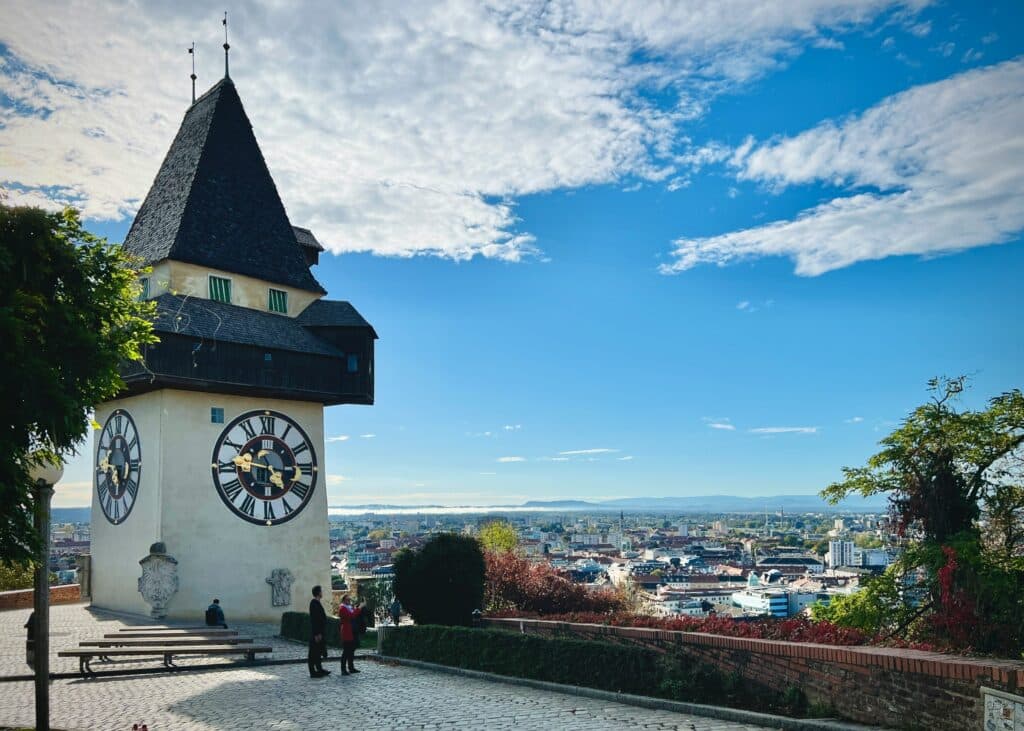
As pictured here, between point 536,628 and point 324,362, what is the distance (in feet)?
39.9

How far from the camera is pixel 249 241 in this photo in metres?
27.6

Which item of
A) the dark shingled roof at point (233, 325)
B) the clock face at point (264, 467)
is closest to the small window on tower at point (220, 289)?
the dark shingled roof at point (233, 325)

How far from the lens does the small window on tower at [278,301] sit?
90.7 feet

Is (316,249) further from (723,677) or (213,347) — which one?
(723,677)

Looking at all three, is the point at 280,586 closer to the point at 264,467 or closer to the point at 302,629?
the point at 264,467

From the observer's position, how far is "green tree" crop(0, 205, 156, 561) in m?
10.4

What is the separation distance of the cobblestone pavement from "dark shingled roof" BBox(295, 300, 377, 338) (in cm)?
1330

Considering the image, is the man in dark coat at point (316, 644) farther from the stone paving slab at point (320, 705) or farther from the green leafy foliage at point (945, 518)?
the green leafy foliage at point (945, 518)

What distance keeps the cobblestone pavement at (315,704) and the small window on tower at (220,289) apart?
12563 mm

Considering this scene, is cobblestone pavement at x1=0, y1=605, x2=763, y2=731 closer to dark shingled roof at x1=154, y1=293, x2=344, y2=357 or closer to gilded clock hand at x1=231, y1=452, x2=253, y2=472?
gilded clock hand at x1=231, y1=452, x2=253, y2=472

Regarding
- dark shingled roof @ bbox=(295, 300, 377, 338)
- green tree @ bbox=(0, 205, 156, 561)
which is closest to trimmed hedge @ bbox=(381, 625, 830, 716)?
green tree @ bbox=(0, 205, 156, 561)

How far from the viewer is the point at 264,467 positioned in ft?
84.5

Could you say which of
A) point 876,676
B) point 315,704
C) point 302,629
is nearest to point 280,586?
point 302,629

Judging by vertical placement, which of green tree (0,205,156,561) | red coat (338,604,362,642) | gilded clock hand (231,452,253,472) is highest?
green tree (0,205,156,561)
